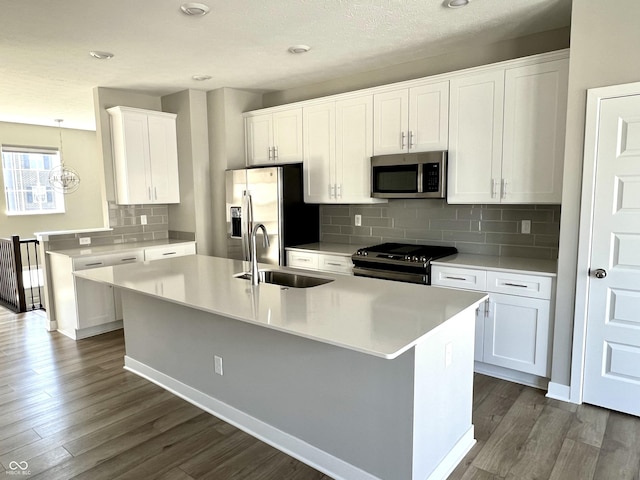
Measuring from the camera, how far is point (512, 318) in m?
3.02

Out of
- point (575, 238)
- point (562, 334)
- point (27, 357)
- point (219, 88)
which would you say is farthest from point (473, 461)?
point (219, 88)

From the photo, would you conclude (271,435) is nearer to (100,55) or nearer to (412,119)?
(412,119)

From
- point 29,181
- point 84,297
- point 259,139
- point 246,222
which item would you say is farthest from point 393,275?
point 29,181

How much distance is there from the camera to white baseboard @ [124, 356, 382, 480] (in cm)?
208

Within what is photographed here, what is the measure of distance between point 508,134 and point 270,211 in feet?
7.65

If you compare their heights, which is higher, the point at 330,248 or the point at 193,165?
the point at 193,165

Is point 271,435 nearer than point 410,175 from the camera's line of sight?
Yes

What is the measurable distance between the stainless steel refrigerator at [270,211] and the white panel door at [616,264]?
2.70 meters

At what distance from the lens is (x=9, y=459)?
7.46 feet

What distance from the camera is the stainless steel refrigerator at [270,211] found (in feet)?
14.1

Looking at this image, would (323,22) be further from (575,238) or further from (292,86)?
(575,238)

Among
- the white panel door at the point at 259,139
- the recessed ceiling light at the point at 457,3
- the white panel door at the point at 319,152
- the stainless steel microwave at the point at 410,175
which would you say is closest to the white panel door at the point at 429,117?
the stainless steel microwave at the point at 410,175

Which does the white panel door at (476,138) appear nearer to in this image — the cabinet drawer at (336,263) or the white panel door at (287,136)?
the cabinet drawer at (336,263)

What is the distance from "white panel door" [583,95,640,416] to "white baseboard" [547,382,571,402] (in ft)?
0.50
